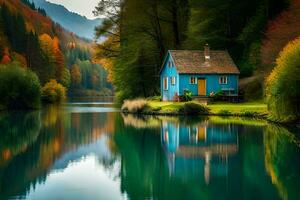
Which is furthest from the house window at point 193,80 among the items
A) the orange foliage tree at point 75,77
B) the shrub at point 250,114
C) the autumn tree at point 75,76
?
the orange foliage tree at point 75,77

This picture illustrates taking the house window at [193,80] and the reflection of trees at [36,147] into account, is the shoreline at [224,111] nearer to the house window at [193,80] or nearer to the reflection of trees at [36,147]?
the house window at [193,80]

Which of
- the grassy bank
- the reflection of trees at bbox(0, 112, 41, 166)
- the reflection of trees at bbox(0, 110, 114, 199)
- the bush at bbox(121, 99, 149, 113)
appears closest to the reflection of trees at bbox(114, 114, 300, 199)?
the reflection of trees at bbox(0, 110, 114, 199)

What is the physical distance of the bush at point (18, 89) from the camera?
58781 millimetres

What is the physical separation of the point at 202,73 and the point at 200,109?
8399mm

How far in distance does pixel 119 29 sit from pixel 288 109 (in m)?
33.3

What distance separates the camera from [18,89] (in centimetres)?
5938

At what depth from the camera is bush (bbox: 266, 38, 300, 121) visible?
30.0 metres

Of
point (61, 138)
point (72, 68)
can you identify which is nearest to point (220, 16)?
point (61, 138)

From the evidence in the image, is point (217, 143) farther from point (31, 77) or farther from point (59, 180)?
point (31, 77)

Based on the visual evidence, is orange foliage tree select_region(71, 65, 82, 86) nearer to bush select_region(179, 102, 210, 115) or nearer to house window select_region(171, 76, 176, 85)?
house window select_region(171, 76, 176, 85)

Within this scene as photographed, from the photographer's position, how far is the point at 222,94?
4906cm

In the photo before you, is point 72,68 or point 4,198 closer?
point 4,198

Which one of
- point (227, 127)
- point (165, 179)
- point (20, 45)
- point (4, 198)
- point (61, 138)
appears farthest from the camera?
point (20, 45)

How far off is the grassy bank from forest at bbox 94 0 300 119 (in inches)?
296
